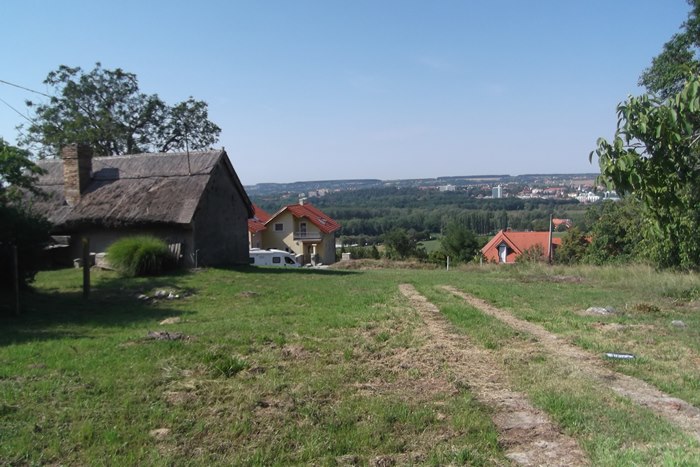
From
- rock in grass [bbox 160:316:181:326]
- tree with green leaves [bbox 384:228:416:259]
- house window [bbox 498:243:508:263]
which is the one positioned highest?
rock in grass [bbox 160:316:181:326]

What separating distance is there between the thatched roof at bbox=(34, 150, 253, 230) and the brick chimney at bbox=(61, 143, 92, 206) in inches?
9.6

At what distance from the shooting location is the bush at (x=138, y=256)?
58.6ft

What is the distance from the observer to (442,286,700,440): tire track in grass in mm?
5246

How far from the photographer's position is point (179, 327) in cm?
963

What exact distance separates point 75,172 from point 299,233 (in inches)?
1273

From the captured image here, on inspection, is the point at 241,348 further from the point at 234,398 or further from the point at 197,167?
the point at 197,167

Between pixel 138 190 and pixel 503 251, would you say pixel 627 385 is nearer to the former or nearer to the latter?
pixel 138 190

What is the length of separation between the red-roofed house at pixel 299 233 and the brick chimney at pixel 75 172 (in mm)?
30577

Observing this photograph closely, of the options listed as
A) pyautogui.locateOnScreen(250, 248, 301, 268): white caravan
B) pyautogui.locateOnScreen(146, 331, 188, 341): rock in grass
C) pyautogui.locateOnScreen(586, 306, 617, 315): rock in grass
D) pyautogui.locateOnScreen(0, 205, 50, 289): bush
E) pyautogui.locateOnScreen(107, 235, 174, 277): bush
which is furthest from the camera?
pyautogui.locateOnScreen(250, 248, 301, 268): white caravan

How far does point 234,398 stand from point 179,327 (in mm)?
4305

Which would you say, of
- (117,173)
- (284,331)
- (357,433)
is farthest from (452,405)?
(117,173)

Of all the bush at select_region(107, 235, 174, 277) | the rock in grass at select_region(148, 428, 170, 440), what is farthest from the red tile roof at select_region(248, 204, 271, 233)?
the rock in grass at select_region(148, 428, 170, 440)

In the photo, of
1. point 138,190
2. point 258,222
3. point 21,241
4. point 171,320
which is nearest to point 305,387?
point 171,320

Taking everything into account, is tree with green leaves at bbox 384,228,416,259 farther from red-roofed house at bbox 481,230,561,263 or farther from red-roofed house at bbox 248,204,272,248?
red-roofed house at bbox 248,204,272,248
